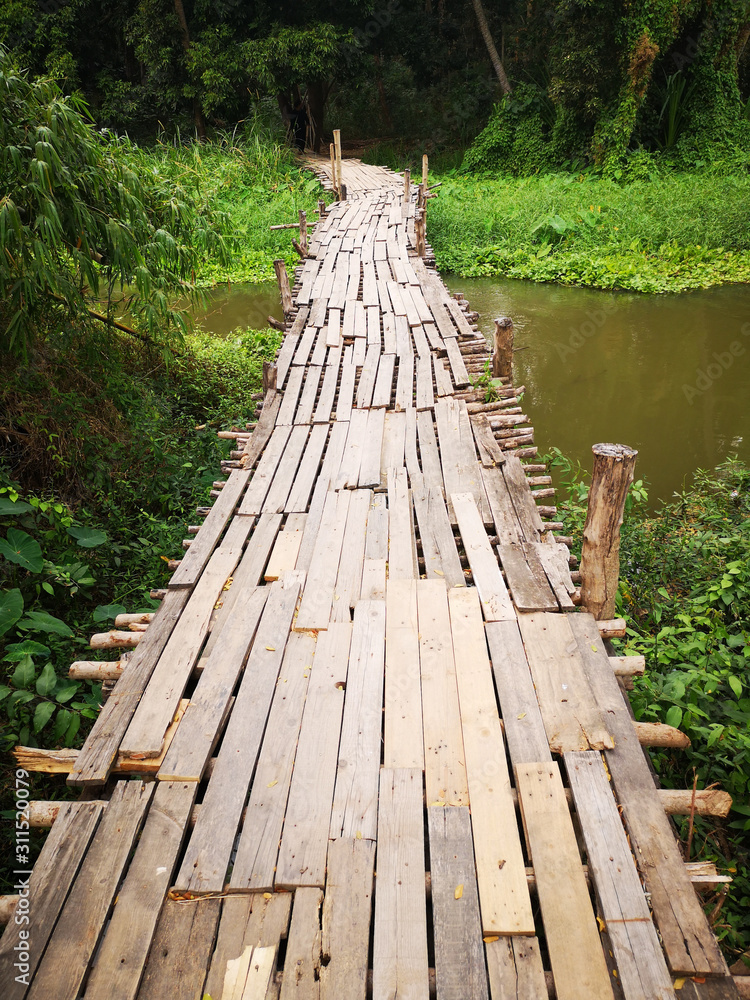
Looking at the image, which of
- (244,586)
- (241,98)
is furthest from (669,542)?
(241,98)

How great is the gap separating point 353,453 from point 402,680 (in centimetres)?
188

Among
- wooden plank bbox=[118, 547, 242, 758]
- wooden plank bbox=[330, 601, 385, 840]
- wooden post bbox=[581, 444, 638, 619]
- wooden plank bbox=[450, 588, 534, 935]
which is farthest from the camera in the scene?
wooden post bbox=[581, 444, 638, 619]

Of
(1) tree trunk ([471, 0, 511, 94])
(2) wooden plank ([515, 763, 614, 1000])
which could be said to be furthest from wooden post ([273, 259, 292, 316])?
A: (1) tree trunk ([471, 0, 511, 94])

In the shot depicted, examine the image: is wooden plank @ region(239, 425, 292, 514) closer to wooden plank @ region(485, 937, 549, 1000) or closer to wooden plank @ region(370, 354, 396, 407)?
wooden plank @ region(370, 354, 396, 407)

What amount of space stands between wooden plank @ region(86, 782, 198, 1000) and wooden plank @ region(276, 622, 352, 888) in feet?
1.08

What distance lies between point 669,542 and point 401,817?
139 inches

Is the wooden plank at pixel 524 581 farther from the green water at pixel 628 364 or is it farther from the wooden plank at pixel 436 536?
the green water at pixel 628 364

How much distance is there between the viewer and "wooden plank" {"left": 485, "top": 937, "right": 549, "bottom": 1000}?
160 cm

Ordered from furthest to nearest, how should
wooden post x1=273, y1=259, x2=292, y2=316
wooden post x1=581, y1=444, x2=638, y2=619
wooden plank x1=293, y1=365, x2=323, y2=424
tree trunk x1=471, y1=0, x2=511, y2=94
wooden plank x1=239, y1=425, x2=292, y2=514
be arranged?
tree trunk x1=471, y1=0, x2=511, y2=94, wooden post x1=273, y1=259, x2=292, y2=316, wooden plank x1=293, y1=365, x2=323, y2=424, wooden plank x1=239, y1=425, x2=292, y2=514, wooden post x1=581, y1=444, x2=638, y2=619

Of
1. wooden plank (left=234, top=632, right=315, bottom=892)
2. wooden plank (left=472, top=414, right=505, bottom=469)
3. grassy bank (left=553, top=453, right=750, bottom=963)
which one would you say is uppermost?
wooden plank (left=472, top=414, right=505, bottom=469)

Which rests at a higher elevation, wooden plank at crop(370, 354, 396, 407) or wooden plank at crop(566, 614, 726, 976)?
wooden plank at crop(370, 354, 396, 407)

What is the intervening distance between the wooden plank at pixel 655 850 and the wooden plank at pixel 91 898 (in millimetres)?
1491

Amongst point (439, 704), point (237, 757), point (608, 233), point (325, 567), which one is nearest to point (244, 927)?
point (237, 757)

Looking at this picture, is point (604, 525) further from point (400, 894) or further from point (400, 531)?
point (400, 894)
